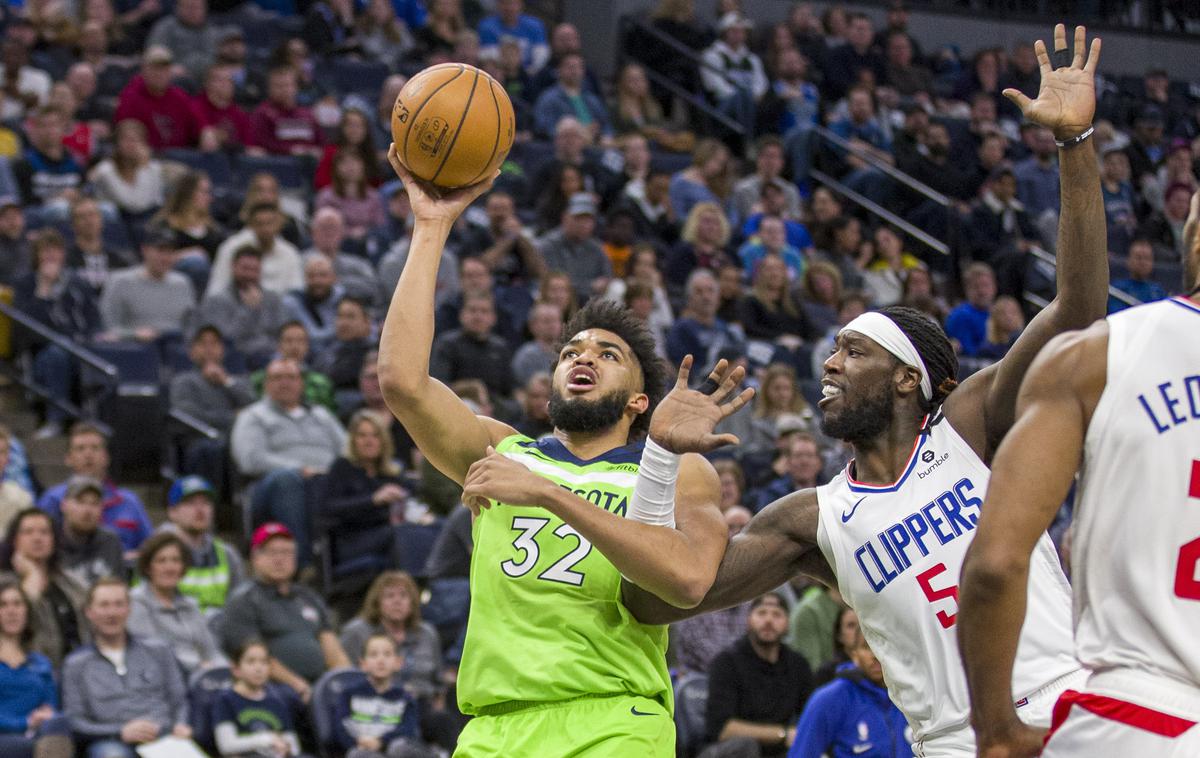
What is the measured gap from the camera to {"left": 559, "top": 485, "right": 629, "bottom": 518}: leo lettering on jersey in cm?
461

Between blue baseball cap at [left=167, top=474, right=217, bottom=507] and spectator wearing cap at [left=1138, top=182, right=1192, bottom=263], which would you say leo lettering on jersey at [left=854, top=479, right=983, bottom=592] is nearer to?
blue baseball cap at [left=167, top=474, right=217, bottom=507]

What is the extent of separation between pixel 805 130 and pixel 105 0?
718 cm

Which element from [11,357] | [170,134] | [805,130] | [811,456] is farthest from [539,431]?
[805,130]

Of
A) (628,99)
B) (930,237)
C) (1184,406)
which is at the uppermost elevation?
(1184,406)

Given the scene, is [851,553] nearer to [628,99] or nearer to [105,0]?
[105,0]

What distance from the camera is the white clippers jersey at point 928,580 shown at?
13.5ft

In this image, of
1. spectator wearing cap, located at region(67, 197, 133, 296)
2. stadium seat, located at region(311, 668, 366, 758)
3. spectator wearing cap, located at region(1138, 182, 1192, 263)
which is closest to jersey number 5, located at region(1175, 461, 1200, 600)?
stadium seat, located at region(311, 668, 366, 758)

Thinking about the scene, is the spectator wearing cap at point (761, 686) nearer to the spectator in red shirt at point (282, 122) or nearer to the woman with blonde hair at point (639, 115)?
the spectator in red shirt at point (282, 122)

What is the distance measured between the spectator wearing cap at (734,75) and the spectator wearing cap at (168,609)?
9921 mm

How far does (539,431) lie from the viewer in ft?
34.4

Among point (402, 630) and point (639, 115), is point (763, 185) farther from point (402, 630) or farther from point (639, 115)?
point (402, 630)

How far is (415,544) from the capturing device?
10117 mm

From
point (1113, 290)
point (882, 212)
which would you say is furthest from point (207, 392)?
point (1113, 290)

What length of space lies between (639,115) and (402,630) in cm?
867
